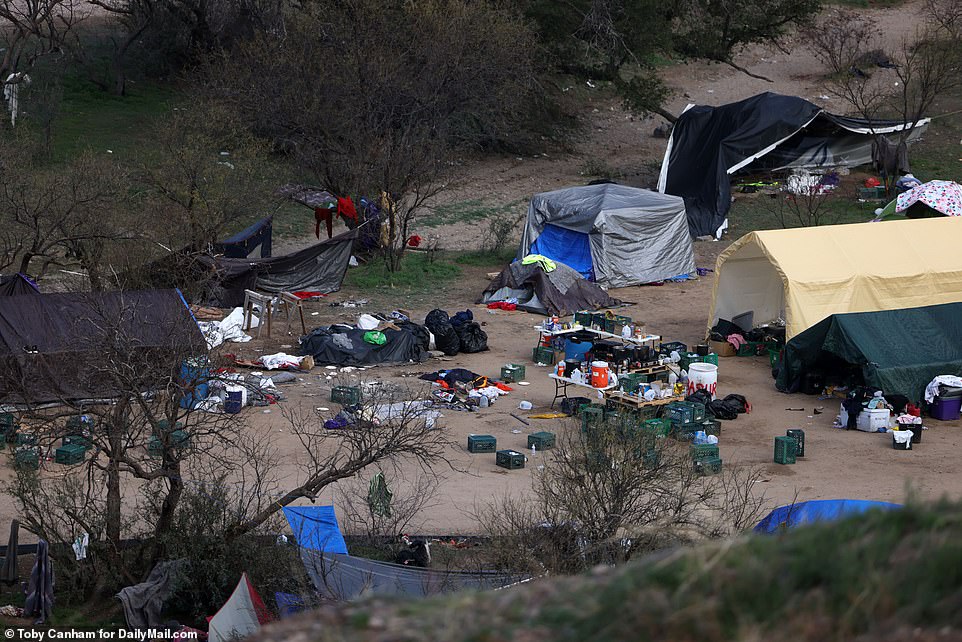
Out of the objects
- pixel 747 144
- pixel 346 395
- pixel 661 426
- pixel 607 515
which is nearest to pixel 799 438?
pixel 661 426

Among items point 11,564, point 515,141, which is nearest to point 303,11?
point 515,141

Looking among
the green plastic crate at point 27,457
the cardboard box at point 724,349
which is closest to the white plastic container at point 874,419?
the cardboard box at point 724,349

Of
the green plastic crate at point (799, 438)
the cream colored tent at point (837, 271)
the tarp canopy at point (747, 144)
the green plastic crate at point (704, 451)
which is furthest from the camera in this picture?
the tarp canopy at point (747, 144)

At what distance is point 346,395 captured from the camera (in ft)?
51.6

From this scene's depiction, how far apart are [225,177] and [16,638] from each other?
13855mm

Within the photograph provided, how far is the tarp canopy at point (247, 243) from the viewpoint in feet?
71.3

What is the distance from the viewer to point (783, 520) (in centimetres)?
1038

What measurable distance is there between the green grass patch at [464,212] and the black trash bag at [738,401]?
1334cm

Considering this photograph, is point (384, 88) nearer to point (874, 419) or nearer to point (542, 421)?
point (542, 421)

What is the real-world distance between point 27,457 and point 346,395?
4383 mm

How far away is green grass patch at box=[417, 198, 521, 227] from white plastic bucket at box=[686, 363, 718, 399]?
1290cm

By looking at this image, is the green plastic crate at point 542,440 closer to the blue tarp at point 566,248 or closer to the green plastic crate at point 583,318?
the green plastic crate at point 583,318

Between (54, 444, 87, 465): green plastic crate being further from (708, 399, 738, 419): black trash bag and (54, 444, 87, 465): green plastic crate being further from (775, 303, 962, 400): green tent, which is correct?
(775, 303, 962, 400): green tent

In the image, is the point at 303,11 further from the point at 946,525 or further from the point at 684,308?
the point at 946,525
